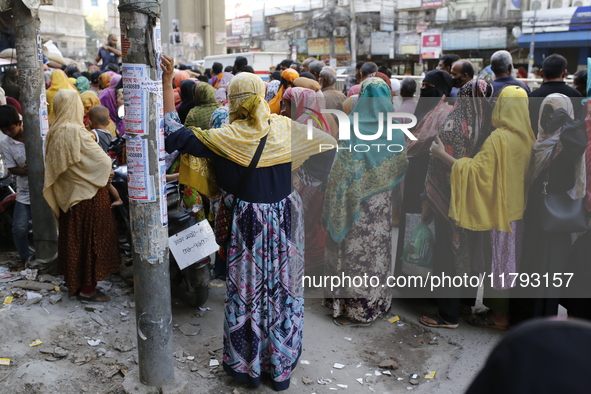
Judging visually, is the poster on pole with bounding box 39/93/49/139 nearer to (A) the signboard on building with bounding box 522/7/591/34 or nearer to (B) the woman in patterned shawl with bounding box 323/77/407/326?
(B) the woman in patterned shawl with bounding box 323/77/407/326

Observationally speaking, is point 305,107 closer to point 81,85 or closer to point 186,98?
point 186,98

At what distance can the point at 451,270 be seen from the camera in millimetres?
4324

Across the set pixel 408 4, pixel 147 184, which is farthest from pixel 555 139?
pixel 408 4

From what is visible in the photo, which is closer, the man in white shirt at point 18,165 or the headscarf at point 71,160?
the headscarf at point 71,160

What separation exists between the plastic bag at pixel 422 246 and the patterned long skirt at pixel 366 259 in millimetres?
312

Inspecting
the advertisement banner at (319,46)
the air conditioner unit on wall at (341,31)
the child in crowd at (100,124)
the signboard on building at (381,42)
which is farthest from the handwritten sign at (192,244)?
the advertisement banner at (319,46)

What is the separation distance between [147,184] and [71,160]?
1.43 meters

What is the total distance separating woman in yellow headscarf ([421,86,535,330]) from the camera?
3869mm

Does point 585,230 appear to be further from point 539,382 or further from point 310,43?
point 310,43

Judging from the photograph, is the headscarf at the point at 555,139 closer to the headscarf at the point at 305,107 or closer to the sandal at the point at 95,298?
the headscarf at the point at 305,107

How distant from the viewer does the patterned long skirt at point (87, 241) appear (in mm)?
4227

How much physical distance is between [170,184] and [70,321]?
52.2 inches

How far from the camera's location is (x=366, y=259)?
4.26m

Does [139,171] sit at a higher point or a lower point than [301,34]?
lower
